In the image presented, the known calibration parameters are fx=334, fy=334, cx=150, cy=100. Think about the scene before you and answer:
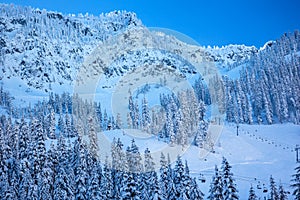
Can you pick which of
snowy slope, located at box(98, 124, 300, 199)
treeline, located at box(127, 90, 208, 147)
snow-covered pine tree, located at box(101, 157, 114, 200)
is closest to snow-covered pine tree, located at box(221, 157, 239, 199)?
snow-covered pine tree, located at box(101, 157, 114, 200)

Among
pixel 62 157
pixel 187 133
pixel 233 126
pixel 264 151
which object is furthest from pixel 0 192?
pixel 233 126

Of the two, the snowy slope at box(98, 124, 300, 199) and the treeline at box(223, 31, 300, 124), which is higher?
the treeline at box(223, 31, 300, 124)

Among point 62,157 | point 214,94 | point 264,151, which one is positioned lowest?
point 264,151

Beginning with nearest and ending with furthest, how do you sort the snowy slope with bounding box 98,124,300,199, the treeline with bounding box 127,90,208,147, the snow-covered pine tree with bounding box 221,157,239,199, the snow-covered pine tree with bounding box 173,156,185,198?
the snow-covered pine tree with bounding box 221,157,239,199 → the snow-covered pine tree with bounding box 173,156,185,198 → the snowy slope with bounding box 98,124,300,199 → the treeline with bounding box 127,90,208,147

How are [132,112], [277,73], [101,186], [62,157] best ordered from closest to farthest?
[101,186], [62,157], [132,112], [277,73]

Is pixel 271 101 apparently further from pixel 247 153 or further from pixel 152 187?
pixel 152 187

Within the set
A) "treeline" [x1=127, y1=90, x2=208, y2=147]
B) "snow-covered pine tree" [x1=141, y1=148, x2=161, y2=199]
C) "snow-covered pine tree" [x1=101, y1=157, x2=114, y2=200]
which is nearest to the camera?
"snow-covered pine tree" [x1=141, y1=148, x2=161, y2=199]

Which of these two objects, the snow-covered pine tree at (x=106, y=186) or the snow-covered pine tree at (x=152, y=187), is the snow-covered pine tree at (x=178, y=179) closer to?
the snow-covered pine tree at (x=152, y=187)

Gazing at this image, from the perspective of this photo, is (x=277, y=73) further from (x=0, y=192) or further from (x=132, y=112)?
(x=0, y=192)

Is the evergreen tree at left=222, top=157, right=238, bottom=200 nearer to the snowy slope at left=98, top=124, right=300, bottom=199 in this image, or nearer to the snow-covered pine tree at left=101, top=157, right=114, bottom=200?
the snow-covered pine tree at left=101, top=157, right=114, bottom=200

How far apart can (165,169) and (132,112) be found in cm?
11597

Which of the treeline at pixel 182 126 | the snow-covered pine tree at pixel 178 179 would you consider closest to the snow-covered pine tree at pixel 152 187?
the snow-covered pine tree at pixel 178 179

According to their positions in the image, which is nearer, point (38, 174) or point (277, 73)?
point (38, 174)

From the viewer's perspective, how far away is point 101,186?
46938 millimetres
